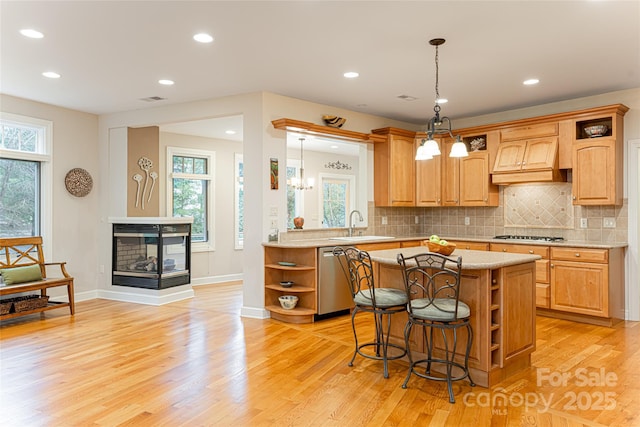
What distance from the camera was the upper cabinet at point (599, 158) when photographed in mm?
5191

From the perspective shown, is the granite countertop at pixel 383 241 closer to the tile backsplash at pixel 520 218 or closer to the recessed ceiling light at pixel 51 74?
the tile backsplash at pixel 520 218

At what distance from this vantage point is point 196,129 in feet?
24.6

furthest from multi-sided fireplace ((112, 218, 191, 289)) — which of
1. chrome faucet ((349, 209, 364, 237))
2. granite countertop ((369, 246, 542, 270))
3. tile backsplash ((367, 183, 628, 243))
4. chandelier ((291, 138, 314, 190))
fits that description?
Answer: granite countertop ((369, 246, 542, 270))

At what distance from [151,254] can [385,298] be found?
4051mm

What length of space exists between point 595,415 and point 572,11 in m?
2.69

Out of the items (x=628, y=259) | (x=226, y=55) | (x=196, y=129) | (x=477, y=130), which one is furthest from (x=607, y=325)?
(x=196, y=129)

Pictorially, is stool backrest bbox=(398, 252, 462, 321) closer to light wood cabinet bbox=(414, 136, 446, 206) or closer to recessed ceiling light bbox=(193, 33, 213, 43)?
recessed ceiling light bbox=(193, 33, 213, 43)

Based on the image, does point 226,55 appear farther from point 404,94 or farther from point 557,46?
point 557,46

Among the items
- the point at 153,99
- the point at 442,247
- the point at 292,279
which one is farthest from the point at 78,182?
the point at 442,247

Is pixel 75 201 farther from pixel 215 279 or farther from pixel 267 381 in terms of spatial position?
pixel 267 381

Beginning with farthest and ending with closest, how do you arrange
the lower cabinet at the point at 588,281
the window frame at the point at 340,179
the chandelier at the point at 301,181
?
the window frame at the point at 340,179 → the chandelier at the point at 301,181 → the lower cabinet at the point at 588,281

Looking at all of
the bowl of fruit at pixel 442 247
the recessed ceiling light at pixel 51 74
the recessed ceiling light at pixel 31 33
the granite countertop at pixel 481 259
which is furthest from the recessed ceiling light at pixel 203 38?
the bowl of fruit at pixel 442 247

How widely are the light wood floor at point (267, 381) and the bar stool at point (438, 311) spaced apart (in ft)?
0.50

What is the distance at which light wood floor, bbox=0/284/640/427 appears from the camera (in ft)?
9.29
